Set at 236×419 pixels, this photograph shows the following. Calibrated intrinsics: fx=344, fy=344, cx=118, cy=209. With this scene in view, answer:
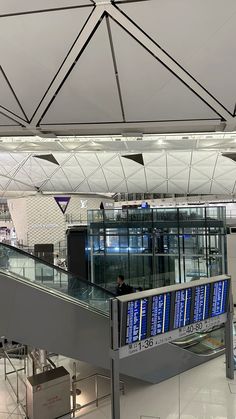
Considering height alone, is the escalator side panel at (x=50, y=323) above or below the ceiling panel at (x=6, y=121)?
below

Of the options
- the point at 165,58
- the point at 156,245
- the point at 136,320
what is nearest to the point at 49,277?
the point at 136,320

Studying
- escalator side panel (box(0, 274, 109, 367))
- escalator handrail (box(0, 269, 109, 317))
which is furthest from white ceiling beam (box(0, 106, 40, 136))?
escalator side panel (box(0, 274, 109, 367))

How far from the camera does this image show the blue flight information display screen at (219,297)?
9.88m

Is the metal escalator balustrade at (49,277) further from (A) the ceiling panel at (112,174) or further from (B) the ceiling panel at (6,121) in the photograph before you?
(A) the ceiling panel at (112,174)

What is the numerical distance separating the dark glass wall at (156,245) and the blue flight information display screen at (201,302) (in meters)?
6.31

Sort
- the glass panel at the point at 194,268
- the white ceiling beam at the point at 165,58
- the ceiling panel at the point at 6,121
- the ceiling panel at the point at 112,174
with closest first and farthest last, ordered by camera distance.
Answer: the white ceiling beam at the point at 165,58
the ceiling panel at the point at 6,121
the glass panel at the point at 194,268
the ceiling panel at the point at 112,174

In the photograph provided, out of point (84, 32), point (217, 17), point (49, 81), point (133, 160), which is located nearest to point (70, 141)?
point (133, 160)

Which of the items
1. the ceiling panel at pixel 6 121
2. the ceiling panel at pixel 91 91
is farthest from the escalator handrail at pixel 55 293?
the ceiling panel at pixel 6 121

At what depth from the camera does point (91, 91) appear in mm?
11789

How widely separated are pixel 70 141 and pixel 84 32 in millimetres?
17278

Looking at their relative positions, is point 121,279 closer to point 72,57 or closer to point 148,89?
point 148,89

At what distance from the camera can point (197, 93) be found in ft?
37.4

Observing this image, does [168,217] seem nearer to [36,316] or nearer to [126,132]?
[126,132]

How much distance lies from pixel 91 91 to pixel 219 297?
7.85m
